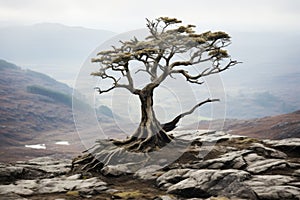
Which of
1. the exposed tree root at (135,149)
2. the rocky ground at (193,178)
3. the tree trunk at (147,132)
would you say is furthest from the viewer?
the tree trunk at (147,132)

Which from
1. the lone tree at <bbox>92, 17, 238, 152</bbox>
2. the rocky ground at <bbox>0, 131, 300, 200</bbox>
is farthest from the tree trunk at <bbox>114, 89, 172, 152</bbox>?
the rocky ground at <bbox>0, 131, 300, 200</bbox>

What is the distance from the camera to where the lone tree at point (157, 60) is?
96.8 ft

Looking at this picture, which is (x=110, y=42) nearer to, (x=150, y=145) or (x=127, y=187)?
(x=150, y=145)

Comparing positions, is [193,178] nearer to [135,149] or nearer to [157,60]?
[135,149]

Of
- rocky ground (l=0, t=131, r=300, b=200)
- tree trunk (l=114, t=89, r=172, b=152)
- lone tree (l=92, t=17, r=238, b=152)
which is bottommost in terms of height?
rocky ground (l=0, t=131, r=300, b=200)

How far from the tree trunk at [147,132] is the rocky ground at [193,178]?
266cm

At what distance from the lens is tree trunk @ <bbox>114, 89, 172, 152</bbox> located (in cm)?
3053

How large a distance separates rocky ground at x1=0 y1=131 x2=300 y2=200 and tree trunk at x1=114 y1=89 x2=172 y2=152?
2657 mm

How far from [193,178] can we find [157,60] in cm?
1220

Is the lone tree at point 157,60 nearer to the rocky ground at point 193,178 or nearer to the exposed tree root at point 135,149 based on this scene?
the exposed tree root at point 135,149

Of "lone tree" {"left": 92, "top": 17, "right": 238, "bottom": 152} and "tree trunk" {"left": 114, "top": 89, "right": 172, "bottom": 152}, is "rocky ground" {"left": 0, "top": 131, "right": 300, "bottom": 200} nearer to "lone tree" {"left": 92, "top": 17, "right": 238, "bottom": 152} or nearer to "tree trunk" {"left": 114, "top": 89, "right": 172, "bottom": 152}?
"tree trunk" {"left": 114, "top": 89, "right": 172, "bottom": 152}

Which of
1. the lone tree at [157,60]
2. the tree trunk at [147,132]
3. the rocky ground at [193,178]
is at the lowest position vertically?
the rocky ground at [193,178]

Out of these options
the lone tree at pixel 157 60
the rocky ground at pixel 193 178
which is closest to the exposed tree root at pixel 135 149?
the lone tree at pixel 157 60

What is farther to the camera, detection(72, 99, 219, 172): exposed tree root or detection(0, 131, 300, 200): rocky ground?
detection(72, 99, 219, 172): exposed tree root
